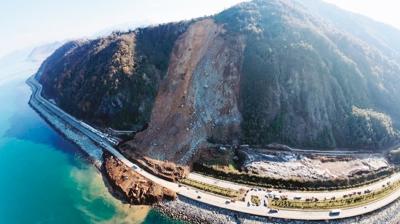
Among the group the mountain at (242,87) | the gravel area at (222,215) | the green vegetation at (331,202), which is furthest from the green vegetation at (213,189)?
the mountain at (242,87)

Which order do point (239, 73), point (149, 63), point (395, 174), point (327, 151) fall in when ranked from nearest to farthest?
1. point (395, 174)
2. point (327, 151)
3. point (239, 73)
4. point (149, 63)

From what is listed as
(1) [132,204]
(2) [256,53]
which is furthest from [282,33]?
(1) [132,204]

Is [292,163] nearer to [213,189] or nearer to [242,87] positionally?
[213,189]

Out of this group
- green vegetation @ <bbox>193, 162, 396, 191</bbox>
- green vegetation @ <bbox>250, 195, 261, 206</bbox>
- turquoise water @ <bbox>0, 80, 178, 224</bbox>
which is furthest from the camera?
green vegetation @ <bbox>193, 162, 396, 191</bbox>

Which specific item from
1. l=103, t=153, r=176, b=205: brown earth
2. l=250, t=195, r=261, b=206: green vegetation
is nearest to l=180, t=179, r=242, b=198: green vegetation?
l=250, t=195, r=261, b=206: green vegetation

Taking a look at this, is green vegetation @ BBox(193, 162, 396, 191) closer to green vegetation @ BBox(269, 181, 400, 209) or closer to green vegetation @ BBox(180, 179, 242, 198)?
green vegetation @ BBox(269, 181, 400, 209)

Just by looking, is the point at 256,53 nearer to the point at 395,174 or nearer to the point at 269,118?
the point at 269,118
